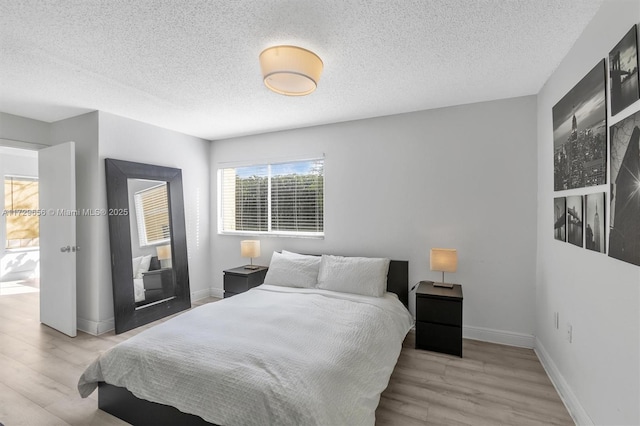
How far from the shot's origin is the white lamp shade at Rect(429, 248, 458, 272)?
2936 mm

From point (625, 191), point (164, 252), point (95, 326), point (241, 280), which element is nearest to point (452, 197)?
point (625, 191)

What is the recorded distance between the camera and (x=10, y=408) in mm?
2039

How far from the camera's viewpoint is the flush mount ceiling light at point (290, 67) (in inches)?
77.2

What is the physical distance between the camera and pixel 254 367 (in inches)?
64.2

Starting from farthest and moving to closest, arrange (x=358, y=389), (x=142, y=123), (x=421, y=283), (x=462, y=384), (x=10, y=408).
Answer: (x=142, y=123) → (x=421, y=283) → (x=462, y=384) → (x=10, y=408) → (x=358, y=389)

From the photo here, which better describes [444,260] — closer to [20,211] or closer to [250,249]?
[250,249]

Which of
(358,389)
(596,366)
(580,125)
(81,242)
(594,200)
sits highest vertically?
(580,125)

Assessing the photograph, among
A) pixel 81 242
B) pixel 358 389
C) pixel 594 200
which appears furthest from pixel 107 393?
→ pixel 594 200

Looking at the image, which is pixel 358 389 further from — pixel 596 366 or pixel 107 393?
pixel 107 393

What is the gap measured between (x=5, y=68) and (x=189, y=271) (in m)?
2.96

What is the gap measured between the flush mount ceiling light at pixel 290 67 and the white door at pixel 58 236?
8.91 ft

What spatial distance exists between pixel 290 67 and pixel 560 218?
2.35 metres

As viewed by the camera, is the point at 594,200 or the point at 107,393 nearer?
the point at 594,200

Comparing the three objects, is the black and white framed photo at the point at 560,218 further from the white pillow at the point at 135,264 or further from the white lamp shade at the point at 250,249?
the white pillow at the point at 135,264
